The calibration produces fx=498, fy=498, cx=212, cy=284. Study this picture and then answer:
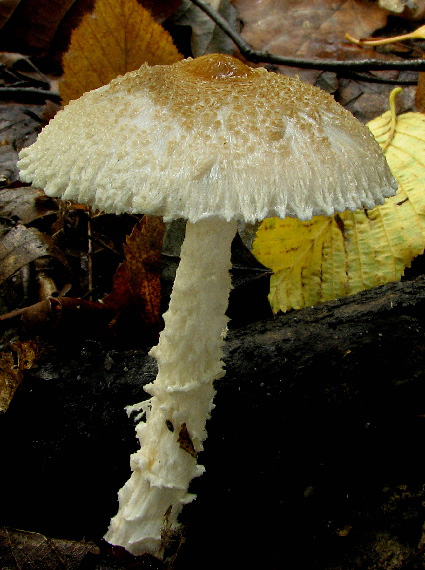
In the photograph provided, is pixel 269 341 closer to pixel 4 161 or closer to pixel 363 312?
pixel 363 312

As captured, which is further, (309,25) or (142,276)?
(309,25)

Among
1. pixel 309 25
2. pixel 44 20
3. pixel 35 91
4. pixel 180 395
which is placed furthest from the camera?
pixel 309 25

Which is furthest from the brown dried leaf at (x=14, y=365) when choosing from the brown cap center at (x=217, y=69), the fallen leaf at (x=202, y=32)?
the fallen leaf at (x=202, y=32)

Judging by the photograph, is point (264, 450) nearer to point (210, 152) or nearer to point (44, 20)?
point (210, 152)

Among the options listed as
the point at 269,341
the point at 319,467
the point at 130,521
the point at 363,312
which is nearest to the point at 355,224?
the point at 363,312

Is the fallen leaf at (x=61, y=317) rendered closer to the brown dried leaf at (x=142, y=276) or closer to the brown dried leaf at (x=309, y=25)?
the brown dried leaf at (x=142, y=276)

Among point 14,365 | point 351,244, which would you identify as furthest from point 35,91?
point 351,244
